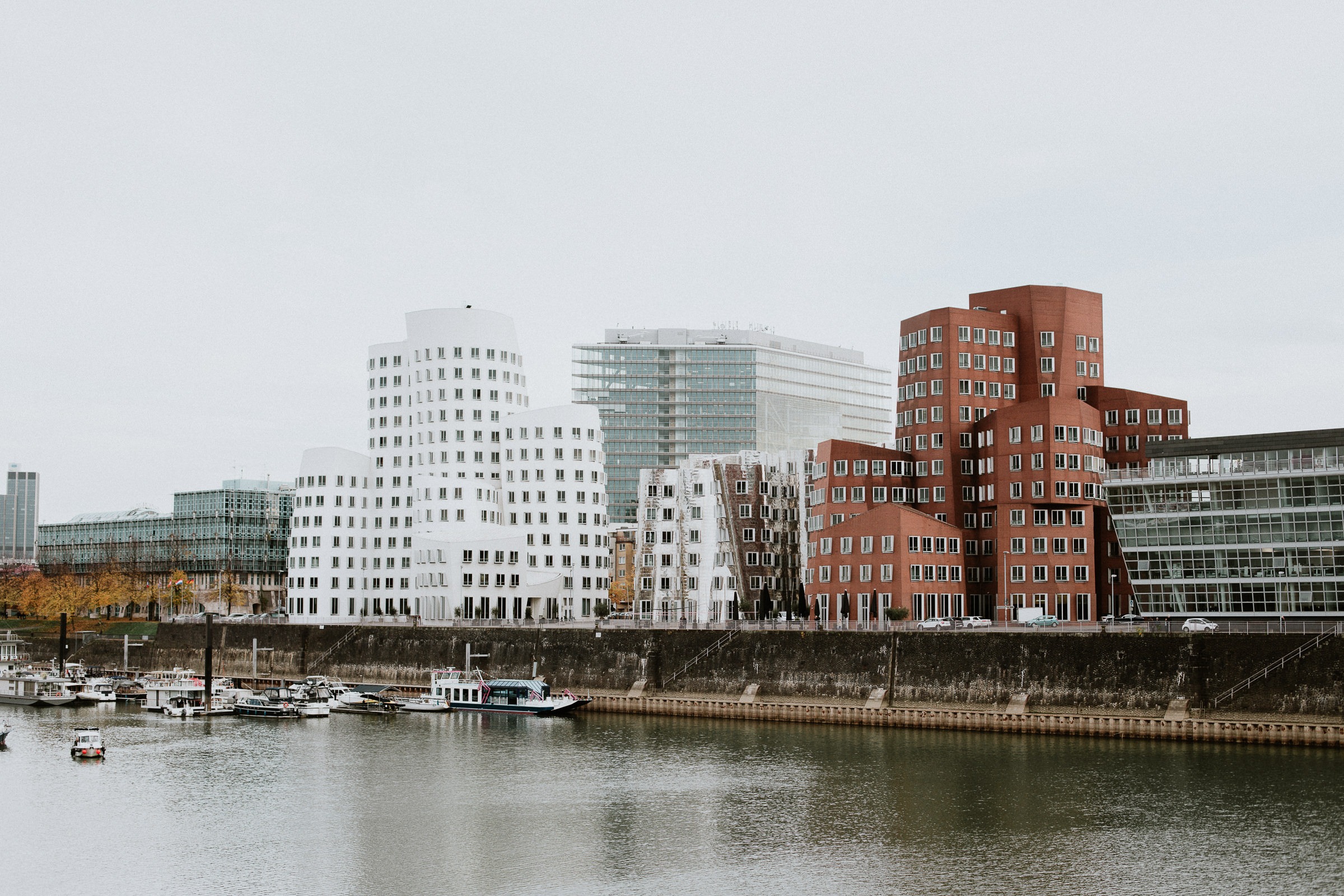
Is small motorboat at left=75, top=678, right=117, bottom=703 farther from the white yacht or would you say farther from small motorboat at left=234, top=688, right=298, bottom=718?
small motorboat at left=234, top=688, right=298, bottom=718

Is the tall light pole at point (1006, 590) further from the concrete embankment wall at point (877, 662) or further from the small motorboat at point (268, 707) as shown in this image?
the small motorboat at point (268, 707)

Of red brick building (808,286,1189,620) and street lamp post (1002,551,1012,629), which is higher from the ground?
red brick building (808,286,1189,620)

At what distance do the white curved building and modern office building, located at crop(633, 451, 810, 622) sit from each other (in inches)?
778

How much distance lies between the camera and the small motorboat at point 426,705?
138375 mm

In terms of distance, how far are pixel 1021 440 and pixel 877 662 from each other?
3849cm

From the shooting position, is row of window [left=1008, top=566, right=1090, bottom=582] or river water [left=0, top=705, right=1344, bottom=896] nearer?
river water [left=0, top=705, right=1344, bottom=896]

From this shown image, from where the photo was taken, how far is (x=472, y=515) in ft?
619

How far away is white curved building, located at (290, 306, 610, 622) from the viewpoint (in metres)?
183

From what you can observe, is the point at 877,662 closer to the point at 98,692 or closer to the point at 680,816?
the point at 680,816

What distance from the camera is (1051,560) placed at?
14138cm

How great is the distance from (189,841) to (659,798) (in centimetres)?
2716

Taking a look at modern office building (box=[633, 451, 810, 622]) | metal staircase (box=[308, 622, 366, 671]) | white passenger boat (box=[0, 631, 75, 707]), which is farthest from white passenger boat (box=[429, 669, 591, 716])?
white passenger boat (box=[0, 631, 75, 707])

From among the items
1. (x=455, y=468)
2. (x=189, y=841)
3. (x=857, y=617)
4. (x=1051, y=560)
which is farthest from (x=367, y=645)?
(x=189, y=841)

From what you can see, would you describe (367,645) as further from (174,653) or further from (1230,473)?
(1230,473)
